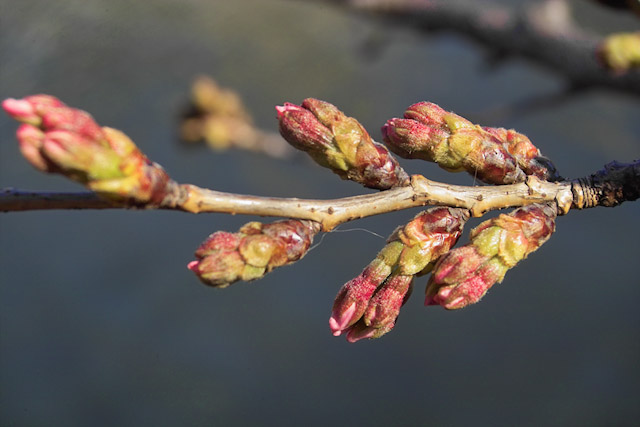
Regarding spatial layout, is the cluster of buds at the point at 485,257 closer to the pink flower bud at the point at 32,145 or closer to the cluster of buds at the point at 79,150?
the cluster of buds at the point at 79,150

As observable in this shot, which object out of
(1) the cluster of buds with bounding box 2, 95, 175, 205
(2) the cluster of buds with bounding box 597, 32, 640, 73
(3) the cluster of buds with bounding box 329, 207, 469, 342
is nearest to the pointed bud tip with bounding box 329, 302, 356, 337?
(3) the cluster of buds with bounding box 329, 207, 469, 342

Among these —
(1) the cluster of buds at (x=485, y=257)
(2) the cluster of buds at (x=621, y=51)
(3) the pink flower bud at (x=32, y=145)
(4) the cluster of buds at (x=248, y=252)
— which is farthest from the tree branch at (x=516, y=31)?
(3) the pink flower bud at (x=32, y=145)

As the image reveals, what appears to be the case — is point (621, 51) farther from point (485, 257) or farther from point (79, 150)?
point (79, 150)

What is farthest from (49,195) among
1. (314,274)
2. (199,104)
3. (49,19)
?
(314,274)

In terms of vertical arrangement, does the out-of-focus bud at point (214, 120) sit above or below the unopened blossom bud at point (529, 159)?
above

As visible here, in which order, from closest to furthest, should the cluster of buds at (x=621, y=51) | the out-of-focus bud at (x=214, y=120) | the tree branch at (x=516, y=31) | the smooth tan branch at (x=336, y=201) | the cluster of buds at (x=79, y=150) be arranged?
1. the cluster of buds at (x=79, y=150)
2. the smooth tan branch at (x=336, y=201)
3. the cluster of buds at (x=621, y=51)
4. the tree branch at (x=516, y=31)
5. the out-of-focus bud at (x=214, y=120)

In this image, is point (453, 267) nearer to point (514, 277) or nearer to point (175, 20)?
point (514, 277)

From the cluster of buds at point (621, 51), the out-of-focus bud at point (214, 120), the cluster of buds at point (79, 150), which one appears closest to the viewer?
the cluster of buds at point (79, 150)
